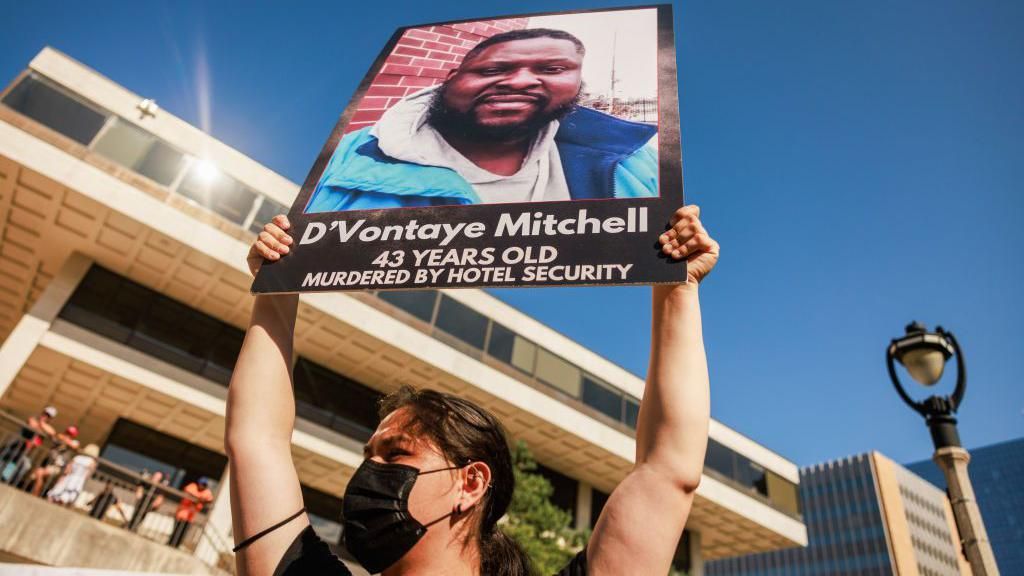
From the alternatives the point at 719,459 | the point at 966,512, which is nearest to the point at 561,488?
the point at 719,459

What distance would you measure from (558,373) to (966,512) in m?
17.1

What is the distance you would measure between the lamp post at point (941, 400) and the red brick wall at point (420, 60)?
5105mm

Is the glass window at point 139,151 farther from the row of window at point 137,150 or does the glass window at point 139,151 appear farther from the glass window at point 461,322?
the glass window at point 461,322

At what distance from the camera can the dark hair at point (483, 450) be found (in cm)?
200

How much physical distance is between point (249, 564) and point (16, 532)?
436 inches

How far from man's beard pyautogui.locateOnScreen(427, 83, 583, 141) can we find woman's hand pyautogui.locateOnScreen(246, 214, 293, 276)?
0.88 meters

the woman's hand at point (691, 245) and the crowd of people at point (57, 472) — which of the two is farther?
the crowd of people at point (57, 472)

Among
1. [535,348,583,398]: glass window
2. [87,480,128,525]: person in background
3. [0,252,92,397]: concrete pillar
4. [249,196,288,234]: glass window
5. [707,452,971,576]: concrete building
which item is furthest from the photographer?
[707,452,971,576]: concrete building

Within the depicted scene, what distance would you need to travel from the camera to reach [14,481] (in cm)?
1041

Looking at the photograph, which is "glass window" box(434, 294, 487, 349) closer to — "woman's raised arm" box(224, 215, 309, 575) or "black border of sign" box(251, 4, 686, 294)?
"black border of sign" box(251, 4, 686, 294)

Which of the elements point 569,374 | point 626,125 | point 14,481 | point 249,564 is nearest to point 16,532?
point 14,481

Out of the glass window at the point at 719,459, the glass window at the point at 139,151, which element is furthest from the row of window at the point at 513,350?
the glass window at the point at 139,151

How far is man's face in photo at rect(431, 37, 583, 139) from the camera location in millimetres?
2732

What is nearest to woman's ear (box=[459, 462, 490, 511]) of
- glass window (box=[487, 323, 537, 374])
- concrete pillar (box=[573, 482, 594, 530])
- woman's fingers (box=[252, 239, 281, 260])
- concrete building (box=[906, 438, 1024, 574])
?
woman's fingers (box=[252, 239, 281, 260])
